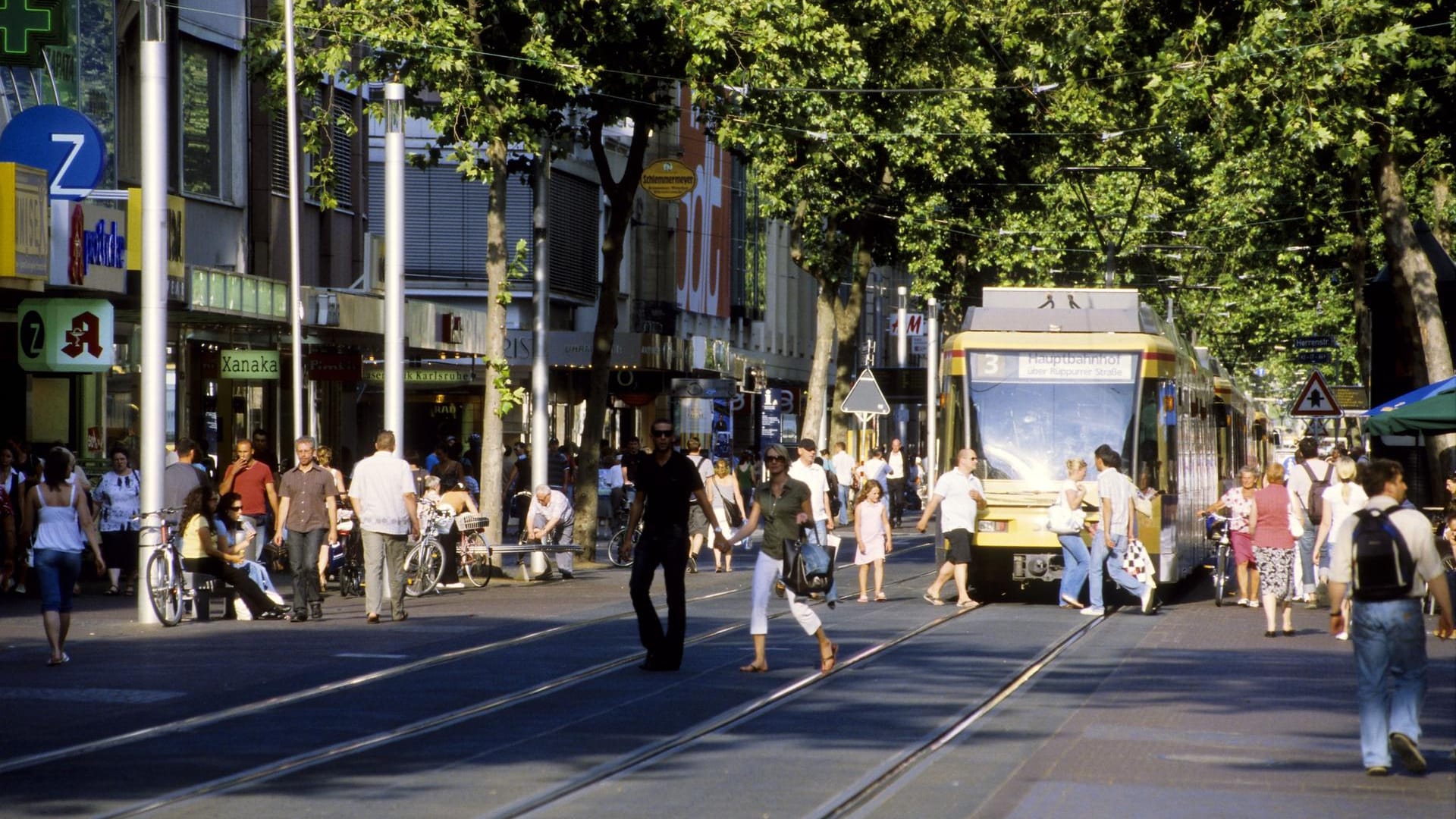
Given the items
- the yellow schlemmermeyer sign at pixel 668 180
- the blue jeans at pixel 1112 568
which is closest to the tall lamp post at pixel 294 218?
the yellow schlemmermeyer sign at pixel 668 180

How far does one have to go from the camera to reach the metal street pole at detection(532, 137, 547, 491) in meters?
28.7

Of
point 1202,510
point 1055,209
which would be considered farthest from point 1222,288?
point 1202,510

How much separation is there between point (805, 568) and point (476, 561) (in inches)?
452

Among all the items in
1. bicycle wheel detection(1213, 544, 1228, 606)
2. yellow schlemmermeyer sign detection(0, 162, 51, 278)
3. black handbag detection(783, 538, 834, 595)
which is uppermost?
yellow schlemmermeyer sign detection(0, 162, 51, 278)

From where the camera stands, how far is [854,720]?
42.0 feet

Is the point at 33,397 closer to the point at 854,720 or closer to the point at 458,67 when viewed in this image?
the point at 458,67

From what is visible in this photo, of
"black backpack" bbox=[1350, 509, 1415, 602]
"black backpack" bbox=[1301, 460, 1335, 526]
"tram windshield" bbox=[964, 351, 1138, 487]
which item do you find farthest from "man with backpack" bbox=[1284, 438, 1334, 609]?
"black backpack" bbox=[1350, 509, 1415, 602]

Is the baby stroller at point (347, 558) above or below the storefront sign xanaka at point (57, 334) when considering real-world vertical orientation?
below

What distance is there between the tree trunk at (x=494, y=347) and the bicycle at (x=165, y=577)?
6504 millimetres

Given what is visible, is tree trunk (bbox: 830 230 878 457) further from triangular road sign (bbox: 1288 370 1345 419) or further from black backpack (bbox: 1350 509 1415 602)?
black backpack (bbox: 1350 509 1415 602)

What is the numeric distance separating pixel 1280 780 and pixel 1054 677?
5.06 meters

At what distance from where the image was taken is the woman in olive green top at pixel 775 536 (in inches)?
610

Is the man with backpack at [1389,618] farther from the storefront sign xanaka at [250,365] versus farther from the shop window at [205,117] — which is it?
the shop window at [205,117]

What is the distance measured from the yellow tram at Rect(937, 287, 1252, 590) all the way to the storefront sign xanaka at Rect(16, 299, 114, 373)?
9.58m
